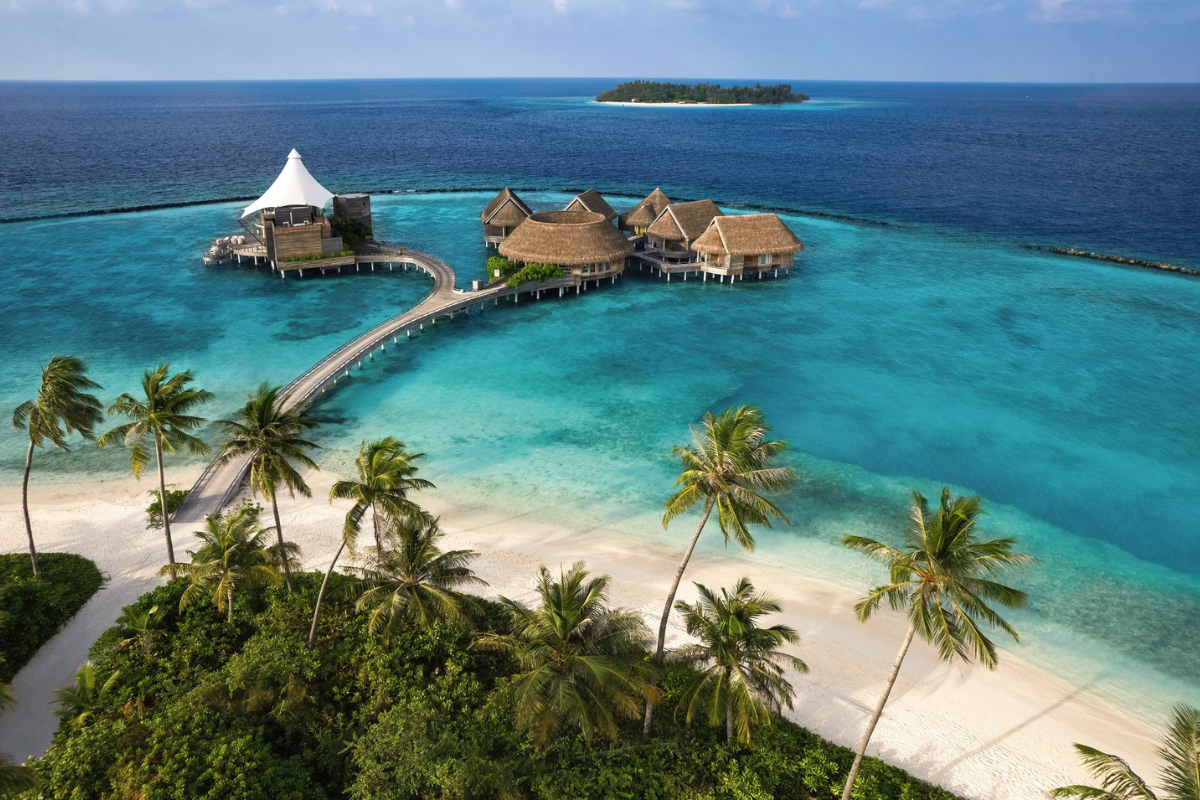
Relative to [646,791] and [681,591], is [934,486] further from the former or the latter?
[646,791]

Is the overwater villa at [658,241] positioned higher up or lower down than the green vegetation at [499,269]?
higher up

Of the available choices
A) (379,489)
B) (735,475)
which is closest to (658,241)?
(735,475)

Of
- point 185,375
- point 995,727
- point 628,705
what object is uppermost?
point 185,375

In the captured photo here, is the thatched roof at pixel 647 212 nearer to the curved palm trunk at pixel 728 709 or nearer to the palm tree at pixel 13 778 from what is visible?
the curved palm trunk at pixel 728 709

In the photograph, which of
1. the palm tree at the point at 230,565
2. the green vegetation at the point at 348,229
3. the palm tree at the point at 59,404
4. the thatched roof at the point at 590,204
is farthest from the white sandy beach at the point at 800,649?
the thatched roof at the point at 590,204

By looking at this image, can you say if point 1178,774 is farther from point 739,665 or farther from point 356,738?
point 356,738

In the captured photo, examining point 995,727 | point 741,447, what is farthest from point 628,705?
point 995,727
